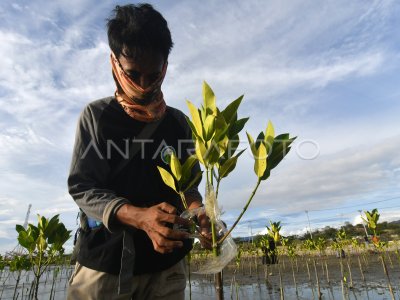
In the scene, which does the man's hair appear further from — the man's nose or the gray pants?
the gray pants

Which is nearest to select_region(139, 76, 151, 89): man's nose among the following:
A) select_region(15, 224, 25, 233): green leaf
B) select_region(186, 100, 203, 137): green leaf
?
select_region(186, 100, 203, 137): green leaf

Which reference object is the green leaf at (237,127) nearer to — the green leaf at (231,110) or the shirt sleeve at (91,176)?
the green leaf at (231,110)

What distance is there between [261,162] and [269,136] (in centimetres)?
13

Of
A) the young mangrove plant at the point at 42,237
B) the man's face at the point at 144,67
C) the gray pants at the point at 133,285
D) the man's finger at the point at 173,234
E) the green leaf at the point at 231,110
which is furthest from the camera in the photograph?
the young mangrove plant at the point at 42,237

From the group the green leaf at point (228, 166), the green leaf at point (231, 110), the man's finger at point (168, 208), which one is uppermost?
the green leaf at point (231, 110)

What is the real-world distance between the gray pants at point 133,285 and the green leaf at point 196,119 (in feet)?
3.10

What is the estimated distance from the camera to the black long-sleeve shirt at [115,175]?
142 centimetres

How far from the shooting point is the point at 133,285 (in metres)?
1.48

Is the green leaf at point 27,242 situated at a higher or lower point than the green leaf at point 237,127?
lower

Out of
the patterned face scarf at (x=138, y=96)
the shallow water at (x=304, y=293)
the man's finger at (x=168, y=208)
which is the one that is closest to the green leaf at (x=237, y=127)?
the man's finger at (x=168, y=208)

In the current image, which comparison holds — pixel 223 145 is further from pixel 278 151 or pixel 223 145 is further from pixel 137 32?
pixel 137 32

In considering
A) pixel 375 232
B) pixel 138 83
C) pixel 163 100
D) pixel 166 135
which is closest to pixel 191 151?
pixel 166 135

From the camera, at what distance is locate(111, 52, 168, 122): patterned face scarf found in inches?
62.8

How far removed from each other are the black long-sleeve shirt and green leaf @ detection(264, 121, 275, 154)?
2.27ft
